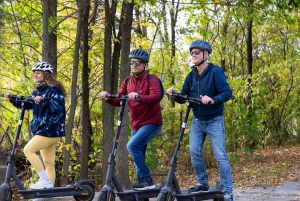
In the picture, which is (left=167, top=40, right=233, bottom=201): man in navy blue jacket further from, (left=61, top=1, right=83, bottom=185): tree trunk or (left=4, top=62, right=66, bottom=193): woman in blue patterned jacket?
(left=61, top=1, right=83, bottom=185): tree trunk

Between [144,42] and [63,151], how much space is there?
422 centimetres

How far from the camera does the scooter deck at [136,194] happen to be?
601 centimetres

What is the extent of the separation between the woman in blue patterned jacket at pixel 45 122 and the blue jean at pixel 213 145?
6.39 ft

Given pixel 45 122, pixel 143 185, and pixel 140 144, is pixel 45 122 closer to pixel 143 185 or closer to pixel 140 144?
pixel 140 144

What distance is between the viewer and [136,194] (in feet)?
19.9

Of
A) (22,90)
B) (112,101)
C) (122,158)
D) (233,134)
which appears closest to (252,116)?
(233,134)

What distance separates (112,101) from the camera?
642 centimetres

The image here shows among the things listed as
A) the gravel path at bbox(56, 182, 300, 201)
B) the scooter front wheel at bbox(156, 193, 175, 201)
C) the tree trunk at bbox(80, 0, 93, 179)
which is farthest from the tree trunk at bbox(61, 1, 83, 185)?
the scooter front wheel at bbox(156, 193, 175, 201)

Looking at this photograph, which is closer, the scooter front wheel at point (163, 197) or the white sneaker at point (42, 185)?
the scooter front wheel at point (163, 197)

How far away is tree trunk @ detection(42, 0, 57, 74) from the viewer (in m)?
8.67

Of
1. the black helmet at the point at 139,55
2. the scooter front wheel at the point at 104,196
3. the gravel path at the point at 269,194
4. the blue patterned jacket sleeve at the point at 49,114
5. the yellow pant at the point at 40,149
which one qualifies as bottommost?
the gravel path at the point at 269,194

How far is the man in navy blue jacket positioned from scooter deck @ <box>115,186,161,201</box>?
52 cm

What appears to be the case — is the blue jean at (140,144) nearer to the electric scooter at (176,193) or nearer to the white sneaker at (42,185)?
the electric scooter at (176,193)

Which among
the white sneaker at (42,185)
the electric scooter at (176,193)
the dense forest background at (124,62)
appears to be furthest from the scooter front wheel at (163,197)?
the dense forest background at (124,62)
